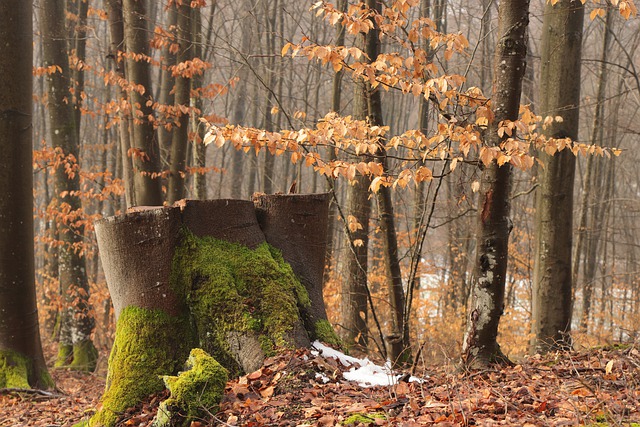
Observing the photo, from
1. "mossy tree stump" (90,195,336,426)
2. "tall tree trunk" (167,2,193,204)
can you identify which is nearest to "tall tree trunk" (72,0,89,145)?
"tall tree trunk" (167,2,193,204)

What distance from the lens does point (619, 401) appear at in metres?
2.96

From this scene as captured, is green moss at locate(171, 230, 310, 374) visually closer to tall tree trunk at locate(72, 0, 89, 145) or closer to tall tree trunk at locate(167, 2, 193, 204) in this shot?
tall tree trunk at locate(167, 2, 193, 204)

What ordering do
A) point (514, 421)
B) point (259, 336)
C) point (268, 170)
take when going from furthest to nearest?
point (268, 170)
point (259, 336)
point (514, 421)

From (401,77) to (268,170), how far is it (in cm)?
1536

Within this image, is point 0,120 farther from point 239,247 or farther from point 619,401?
point 619,401

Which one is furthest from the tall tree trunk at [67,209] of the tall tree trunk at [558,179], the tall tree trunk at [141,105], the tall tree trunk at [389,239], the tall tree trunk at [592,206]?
the tall tree trunk at [592,206]

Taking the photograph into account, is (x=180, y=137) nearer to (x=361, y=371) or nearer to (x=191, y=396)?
(x=361, y=371)

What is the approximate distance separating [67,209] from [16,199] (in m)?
5.23

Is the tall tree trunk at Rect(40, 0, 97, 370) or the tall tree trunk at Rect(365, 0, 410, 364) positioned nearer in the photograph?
the tall tree trunk at Rect(365, 0, 410, 364)

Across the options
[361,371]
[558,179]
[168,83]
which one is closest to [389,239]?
[558,179]

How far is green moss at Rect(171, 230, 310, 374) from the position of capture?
Answer: 13.0 ft

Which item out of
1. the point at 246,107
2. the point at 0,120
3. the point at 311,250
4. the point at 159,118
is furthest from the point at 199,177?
the point at 246,107

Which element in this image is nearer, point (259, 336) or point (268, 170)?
point (259, 336)

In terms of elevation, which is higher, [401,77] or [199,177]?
[401,77]
